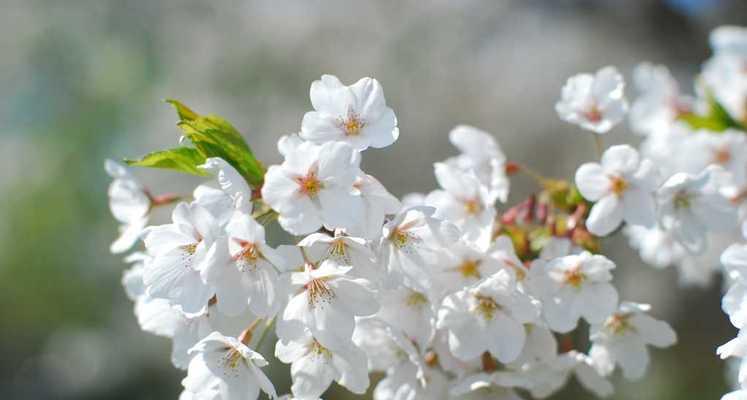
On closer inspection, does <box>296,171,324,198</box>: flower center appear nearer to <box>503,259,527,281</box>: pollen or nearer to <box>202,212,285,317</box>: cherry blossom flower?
<box>202,212,285,317</box>: cherry blossom flower

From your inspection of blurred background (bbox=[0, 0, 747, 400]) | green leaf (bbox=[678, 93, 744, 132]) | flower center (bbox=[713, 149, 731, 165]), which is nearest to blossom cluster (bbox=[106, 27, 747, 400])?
flower center (bbox=[713, 149, 731, 165])

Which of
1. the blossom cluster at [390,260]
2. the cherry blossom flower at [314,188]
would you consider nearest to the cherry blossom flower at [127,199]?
the blossom cluster at [390,260]

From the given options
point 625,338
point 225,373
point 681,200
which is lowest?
point 625,338

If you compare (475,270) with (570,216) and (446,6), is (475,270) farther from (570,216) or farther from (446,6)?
(446,6)

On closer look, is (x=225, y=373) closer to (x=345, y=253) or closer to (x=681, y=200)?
(x=345, y=253)

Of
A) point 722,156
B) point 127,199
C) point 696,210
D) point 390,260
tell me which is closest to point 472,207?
point 390,260

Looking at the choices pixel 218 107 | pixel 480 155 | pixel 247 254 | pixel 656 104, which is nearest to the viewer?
pixel 247 254

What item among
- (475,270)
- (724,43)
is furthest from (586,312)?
(724,43)
